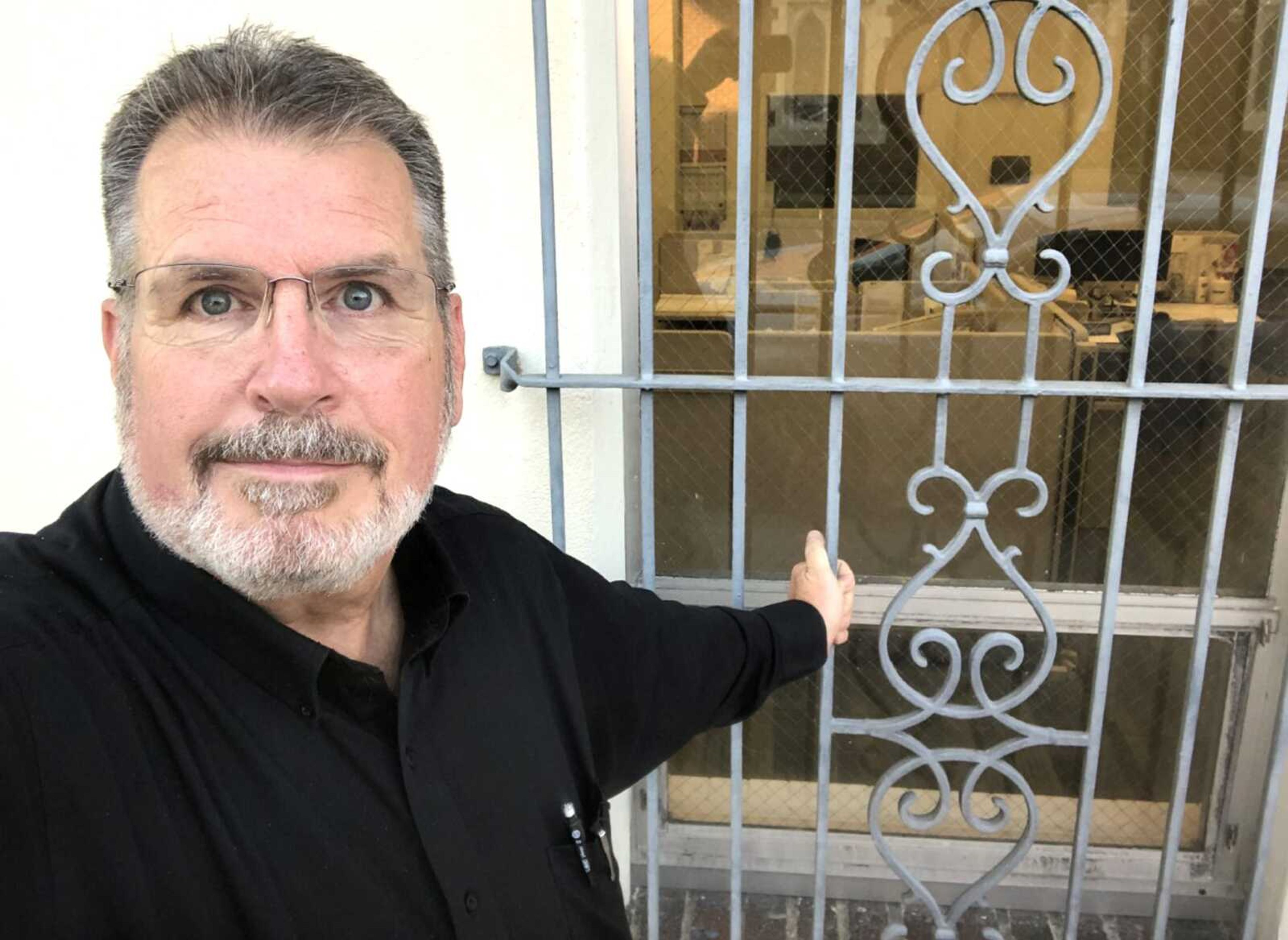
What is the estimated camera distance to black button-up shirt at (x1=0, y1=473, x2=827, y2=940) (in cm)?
88

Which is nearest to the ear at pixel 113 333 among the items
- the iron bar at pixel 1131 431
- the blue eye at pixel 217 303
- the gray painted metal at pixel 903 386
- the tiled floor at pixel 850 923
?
the blue eye at pixel 217 303

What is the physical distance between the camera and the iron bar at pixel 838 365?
1408 millimetres

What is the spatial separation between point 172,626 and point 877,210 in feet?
5.22

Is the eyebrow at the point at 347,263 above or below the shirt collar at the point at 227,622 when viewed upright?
above

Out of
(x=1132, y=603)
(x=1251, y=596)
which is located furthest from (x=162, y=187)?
(x=1251, y=596)

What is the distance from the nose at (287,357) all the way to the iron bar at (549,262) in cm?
55

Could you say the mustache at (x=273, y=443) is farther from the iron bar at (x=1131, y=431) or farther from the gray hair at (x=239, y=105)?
the iron bar at (x=1131, y=431)

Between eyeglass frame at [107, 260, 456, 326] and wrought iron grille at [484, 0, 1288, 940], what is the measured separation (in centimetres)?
53

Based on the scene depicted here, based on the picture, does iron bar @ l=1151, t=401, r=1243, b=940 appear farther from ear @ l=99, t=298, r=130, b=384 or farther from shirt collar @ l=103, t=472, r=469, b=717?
ear @ l=99, t=298, r=130, b=384

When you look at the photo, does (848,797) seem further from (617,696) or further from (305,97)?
(305,97)

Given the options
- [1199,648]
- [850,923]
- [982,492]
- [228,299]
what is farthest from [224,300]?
[850,923]

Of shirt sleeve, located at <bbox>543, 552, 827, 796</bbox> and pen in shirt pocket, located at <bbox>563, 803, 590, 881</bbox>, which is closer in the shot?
pen in shirt pocket, located at <bbox>563, 803, 590, 881</bbox>

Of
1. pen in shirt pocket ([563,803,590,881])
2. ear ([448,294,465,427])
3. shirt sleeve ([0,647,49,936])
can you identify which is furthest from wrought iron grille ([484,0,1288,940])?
shirt sleeve ([0,647,49,936])

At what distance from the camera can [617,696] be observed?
56.9 inches
